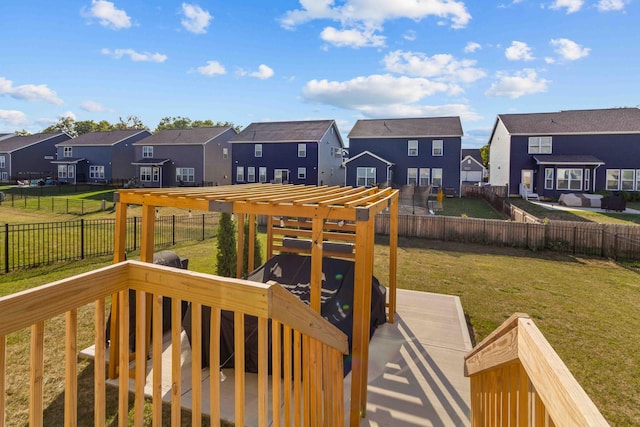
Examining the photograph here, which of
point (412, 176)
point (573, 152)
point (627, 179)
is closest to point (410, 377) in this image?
point (412, 176)

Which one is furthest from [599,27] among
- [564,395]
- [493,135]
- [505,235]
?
[493,135]

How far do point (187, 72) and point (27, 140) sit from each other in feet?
122

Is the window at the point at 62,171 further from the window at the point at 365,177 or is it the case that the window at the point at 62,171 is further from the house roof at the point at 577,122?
the house roof at the point at 577,122

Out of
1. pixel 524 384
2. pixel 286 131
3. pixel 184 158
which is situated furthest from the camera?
pixel 184 158

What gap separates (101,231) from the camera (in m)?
14.7

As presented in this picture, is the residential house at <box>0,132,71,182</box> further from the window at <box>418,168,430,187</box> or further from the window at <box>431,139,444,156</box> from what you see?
the window at <box>431,139,444,156</box>

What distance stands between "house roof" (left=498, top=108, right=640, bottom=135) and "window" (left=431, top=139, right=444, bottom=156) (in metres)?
5.24

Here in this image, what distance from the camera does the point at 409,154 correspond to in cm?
3170

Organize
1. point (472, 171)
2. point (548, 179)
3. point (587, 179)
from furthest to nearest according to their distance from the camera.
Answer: point (472, 171) < point (548, 179) < point (587, 179)

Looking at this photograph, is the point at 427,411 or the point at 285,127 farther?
the point at 285,127

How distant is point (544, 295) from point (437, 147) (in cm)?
2448

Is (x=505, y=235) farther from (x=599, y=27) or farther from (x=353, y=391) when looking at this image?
(x=353, y=391)

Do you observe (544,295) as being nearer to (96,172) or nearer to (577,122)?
(577,122)

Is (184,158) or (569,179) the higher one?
(184,158)
